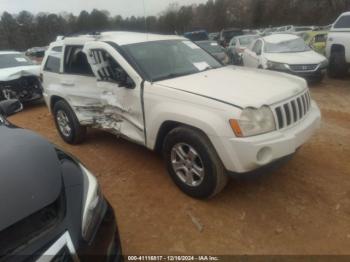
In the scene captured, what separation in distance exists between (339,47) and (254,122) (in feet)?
26.8

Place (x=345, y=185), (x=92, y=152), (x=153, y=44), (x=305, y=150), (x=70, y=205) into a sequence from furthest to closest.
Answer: (x=92, y=152) → (x=305, y=150) → (x=153, y=44) → (x=345, y=185) → (x=70, y=205)

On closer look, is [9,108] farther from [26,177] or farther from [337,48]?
[337,48]

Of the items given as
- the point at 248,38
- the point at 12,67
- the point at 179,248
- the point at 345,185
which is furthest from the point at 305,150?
the point at 248,38

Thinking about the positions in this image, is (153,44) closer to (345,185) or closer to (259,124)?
(259,124)

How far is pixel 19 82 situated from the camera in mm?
8789

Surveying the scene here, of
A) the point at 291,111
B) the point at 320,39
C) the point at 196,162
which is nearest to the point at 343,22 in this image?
the point at 320,39

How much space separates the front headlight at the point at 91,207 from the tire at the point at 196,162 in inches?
47.1

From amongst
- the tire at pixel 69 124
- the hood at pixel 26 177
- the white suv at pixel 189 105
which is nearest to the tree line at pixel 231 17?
the tire at pixel 69 124

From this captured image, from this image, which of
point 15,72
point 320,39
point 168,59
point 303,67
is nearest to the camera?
point 168,59

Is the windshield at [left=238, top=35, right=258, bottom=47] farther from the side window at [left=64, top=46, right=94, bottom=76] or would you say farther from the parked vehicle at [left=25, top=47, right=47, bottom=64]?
the side window at [left=64, top=46, right=94, bottom=76]

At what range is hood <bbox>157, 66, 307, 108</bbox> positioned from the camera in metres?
3.08

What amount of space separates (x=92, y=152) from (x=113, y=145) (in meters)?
0.38

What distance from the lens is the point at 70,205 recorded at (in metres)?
1.93

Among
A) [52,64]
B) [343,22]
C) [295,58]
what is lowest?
[295,58]
